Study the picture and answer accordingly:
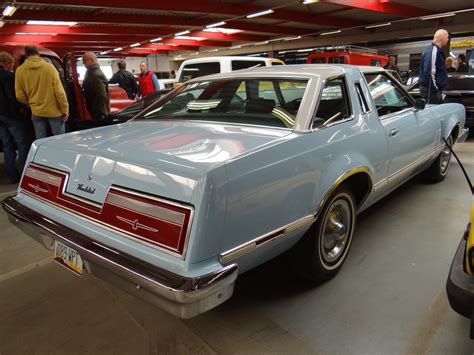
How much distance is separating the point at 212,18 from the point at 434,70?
38.7 feet

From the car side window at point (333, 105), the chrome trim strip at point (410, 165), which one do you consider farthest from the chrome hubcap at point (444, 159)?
the car side window at point (333, 105)

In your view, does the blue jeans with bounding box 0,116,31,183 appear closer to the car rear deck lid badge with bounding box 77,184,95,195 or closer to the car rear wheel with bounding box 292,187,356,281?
the car rear deck lid badge with bounding box 77,184,95,195

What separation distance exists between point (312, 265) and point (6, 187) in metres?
4.37

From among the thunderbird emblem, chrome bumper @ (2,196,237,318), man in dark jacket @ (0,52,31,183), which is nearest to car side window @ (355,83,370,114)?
chrome bumper @ (2,196,237,318)

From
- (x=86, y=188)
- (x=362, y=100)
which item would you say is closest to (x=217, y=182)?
(x=86, y=188)

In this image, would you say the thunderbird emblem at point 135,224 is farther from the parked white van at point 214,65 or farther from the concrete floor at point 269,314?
the parked white van at point 214,65

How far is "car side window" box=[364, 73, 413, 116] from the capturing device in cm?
304

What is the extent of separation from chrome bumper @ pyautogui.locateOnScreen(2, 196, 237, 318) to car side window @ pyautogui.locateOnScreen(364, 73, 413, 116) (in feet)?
6.96

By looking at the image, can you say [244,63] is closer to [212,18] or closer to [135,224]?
[135,224]

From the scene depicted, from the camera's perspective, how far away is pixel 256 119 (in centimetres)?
235

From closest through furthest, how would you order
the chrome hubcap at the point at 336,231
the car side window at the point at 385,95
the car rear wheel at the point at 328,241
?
the car rear wheel at the point at 328,241 → the chrome hubcap at the point at 336,231 → the car side window at the point at 385,95

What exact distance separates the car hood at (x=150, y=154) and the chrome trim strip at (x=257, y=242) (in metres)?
0.33

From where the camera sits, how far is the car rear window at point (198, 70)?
8133 millimetres

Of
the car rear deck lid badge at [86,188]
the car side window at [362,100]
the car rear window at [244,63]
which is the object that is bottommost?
the car rear deck lid badge at [86,188]
